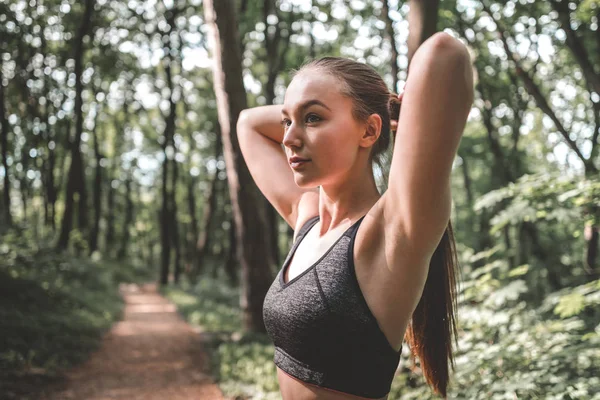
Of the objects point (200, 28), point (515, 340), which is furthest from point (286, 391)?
point (200, 28)

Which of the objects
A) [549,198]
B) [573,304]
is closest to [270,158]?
[573,304]

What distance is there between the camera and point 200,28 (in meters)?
18.1

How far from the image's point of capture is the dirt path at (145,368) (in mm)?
6762

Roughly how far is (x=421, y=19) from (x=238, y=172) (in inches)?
179

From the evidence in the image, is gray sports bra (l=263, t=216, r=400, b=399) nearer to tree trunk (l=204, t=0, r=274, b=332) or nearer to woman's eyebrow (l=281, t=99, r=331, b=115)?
woman's eyebrow (l=281, t=99, r=331, b=115)

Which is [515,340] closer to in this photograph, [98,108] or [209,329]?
[209,329]

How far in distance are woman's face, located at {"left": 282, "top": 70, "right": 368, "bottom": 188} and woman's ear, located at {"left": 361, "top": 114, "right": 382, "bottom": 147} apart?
0.02 meters

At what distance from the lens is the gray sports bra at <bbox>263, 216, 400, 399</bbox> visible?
1238 millimetres

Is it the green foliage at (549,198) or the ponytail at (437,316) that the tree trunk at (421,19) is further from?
the ponytail at (437,316)

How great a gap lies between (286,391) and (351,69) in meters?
0.96

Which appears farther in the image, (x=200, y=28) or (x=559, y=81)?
(x=200, y=28)

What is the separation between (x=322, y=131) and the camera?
1346 millimetres

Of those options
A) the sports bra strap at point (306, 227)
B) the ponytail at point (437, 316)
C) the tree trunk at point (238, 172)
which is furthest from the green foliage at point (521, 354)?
the tree trunk at point (238, 172)

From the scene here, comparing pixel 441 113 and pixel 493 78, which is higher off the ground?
pixel 493 78
